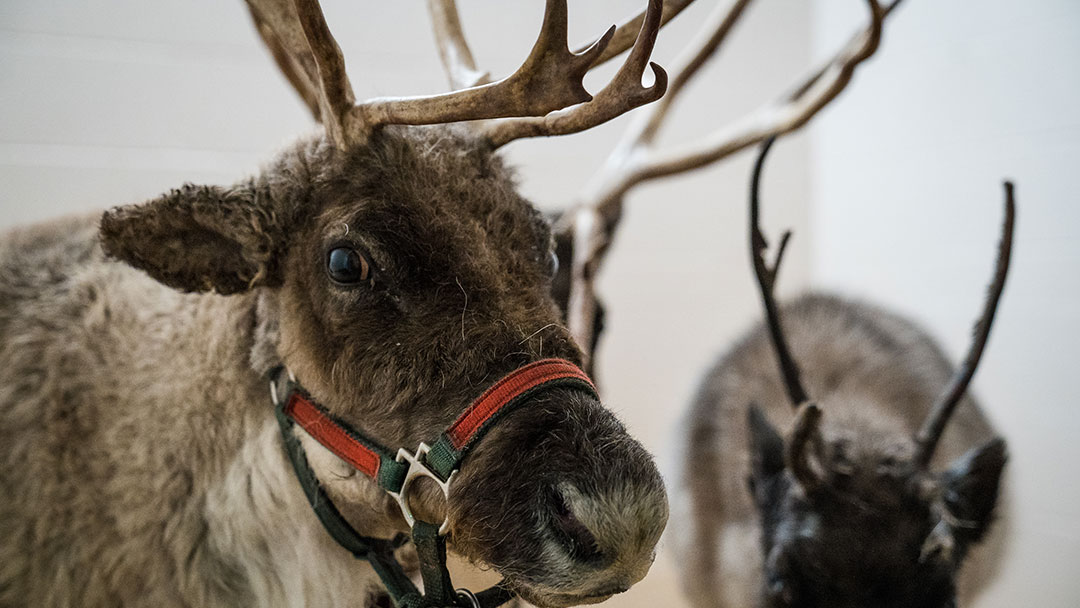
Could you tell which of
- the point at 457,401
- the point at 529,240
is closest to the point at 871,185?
the point at 529,240

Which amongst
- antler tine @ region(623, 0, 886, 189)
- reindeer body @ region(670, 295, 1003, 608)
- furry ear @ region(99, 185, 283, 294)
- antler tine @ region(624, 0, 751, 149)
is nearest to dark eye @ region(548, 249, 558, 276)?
furry ear @ region(99, 185, 283, 294)

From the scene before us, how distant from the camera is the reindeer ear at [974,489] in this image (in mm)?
1991

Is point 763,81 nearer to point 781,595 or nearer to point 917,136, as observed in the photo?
point 917,136

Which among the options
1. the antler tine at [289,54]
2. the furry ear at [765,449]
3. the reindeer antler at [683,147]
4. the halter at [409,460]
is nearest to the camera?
the halter at [409,460]

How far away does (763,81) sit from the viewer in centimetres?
387

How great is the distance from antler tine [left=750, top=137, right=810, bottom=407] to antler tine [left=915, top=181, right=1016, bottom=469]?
0.35 m

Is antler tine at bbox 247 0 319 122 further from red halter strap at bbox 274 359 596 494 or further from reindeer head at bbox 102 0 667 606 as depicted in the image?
A: red halter strap at bbox 274 359 596 494

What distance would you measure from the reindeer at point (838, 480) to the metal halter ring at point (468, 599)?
3.29 ft

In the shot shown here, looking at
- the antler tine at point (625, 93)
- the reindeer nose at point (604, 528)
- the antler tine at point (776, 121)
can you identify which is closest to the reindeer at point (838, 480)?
the antler tine at point (776, 121)

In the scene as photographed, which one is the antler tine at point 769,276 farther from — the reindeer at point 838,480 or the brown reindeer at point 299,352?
the brown reindeer at point 299,352

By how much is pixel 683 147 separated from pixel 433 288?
3.99 ft

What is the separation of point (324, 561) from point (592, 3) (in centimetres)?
276

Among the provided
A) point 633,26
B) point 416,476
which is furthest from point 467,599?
point 633,26

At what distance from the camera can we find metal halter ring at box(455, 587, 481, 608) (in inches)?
46.2
